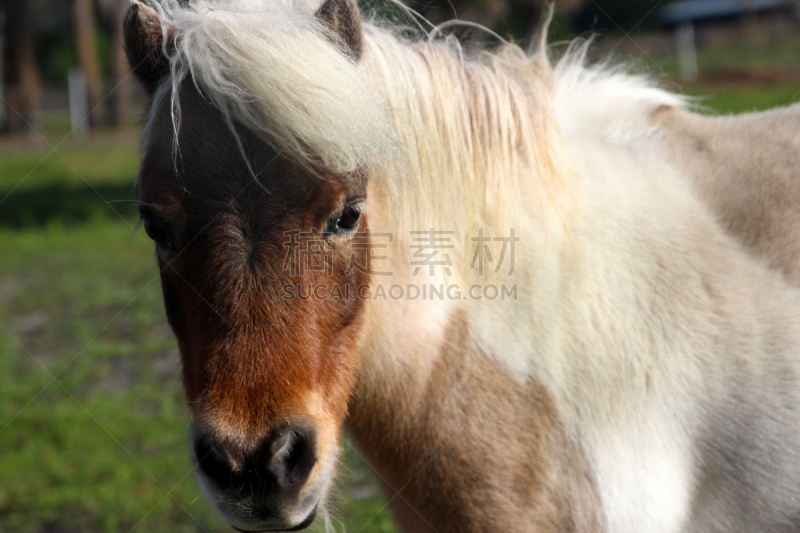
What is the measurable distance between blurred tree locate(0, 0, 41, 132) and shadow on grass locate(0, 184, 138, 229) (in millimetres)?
7759

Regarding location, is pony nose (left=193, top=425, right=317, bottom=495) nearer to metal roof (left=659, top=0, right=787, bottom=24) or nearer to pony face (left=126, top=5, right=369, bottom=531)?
pony face (left=126, top=5, right=369, bottom=531)

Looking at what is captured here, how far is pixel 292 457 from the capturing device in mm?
1691

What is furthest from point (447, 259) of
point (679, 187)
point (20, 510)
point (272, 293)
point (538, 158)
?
point (20, 510)

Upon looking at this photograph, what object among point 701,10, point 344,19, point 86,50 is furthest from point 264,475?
point 701,10

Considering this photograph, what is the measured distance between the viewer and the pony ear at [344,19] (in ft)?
6.29

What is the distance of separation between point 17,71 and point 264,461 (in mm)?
26755

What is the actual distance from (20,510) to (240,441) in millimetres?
3481

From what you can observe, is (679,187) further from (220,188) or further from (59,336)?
(59,336)

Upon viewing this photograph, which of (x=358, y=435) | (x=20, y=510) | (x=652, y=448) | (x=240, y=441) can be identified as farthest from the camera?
(x=20, y=510)

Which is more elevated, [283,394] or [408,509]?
[283,394]

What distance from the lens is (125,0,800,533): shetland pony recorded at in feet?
5.73

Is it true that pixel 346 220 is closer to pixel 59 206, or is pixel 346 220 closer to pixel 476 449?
pixel 476 449

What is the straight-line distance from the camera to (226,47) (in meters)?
1.82

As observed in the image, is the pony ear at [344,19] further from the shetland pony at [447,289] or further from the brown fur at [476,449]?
the brown fur at [476,449]
